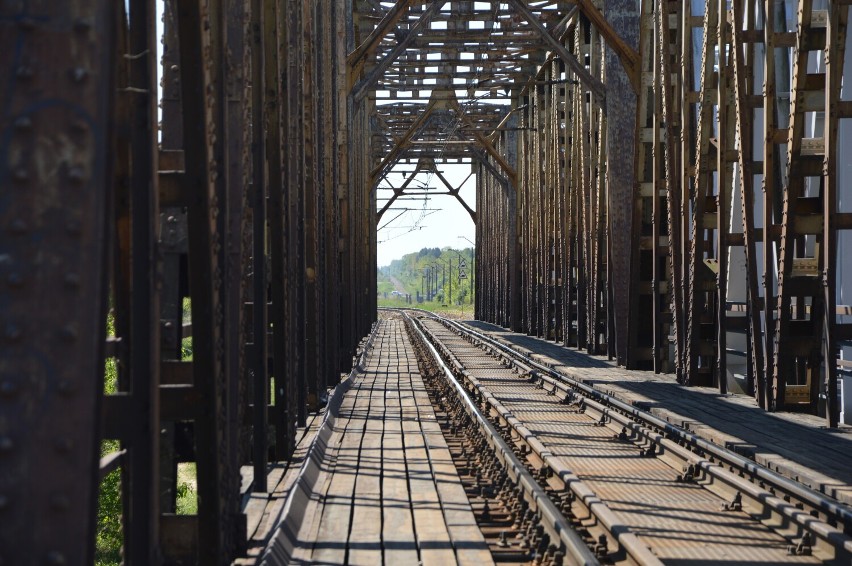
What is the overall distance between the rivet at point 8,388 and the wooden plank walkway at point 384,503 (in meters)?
2.50

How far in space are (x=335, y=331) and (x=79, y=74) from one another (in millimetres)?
11200

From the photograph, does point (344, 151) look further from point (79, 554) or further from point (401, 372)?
point (79, 554)

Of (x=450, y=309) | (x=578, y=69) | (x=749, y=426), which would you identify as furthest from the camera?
(x=450, y=309)

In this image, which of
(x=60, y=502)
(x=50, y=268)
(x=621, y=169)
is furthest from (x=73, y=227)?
(x=621, y=169)

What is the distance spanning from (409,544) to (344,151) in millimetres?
12078

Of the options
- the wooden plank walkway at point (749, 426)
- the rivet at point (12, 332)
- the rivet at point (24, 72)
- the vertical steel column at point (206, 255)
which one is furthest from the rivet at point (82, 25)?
the wooden plank walkway at point (749, 426)

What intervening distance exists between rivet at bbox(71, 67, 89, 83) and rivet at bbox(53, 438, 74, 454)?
659 millimetres

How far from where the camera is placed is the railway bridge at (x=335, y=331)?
199cm

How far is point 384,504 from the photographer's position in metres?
5.98

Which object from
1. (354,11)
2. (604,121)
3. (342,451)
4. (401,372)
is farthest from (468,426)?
(354,11)

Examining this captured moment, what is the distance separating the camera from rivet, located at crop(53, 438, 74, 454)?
1.98 metres

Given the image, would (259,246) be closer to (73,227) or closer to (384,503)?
(384,503)

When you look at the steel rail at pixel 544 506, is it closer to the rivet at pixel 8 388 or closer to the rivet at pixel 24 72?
the rivet at pixel 8 388

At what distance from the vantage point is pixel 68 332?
1.98 metres
